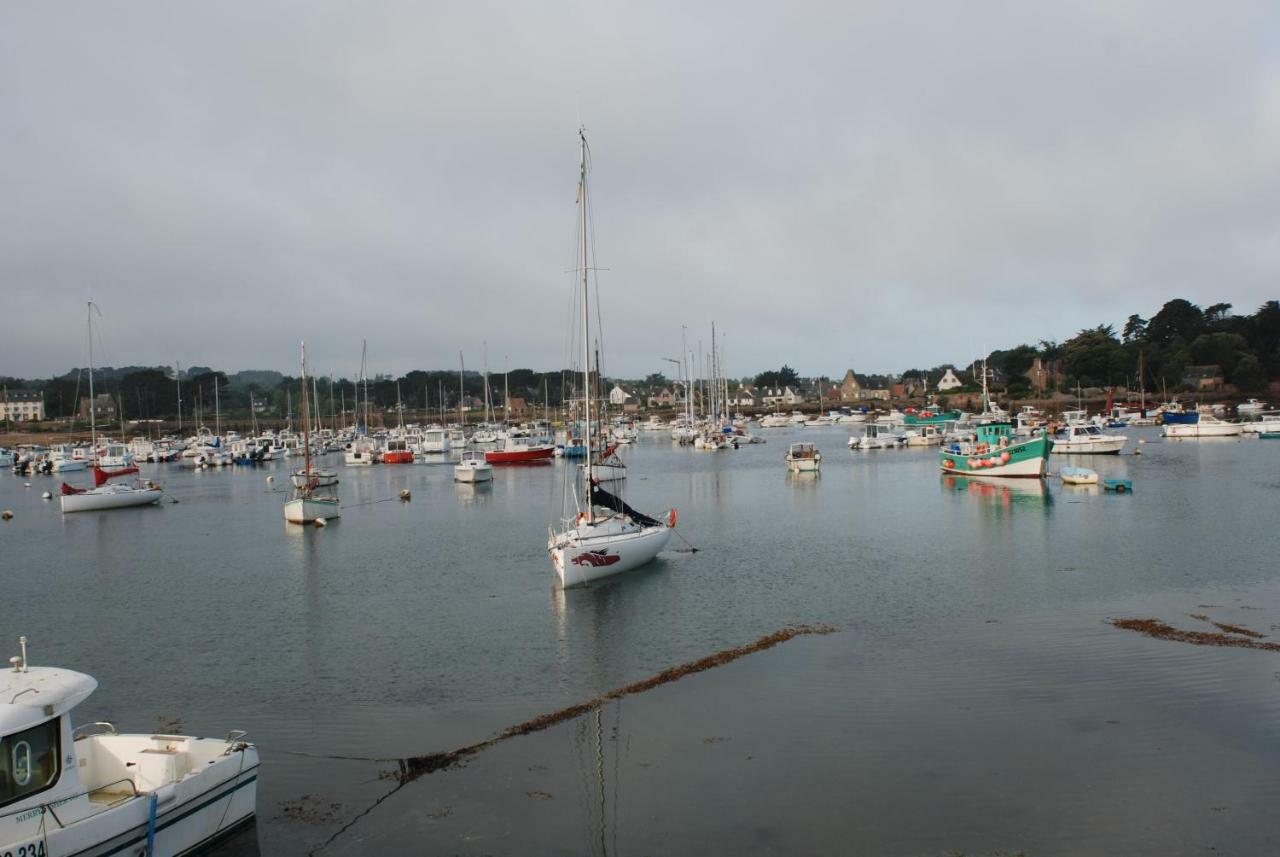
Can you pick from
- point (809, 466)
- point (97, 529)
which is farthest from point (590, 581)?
point (809, 466)

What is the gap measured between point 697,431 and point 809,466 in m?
55.6

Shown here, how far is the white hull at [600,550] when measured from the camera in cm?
3084

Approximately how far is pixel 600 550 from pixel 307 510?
25.7 m

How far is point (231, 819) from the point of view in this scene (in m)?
13.6

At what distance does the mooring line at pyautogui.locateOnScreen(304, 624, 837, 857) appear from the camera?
51.2ft

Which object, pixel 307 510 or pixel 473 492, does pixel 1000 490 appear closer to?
pixel 473 492

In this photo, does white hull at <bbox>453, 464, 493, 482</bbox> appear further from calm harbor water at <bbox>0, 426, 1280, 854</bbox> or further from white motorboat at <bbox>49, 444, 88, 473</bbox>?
white motorboat at <bbox>49, 444, 88, 473</bbox>

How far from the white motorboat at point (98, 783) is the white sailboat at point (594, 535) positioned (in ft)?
56.5

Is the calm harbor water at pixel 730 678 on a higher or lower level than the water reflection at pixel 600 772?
higher

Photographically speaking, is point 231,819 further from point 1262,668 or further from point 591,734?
point 1262,668

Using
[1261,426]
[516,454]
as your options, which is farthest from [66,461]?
[1261,426]

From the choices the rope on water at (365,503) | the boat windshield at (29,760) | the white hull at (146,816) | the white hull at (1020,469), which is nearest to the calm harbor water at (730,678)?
the white hull at (146,816)

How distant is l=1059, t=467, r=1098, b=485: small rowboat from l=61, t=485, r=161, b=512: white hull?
61725mm

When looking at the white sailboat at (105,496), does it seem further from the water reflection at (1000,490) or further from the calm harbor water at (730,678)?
the water reflection at (1000,490)
